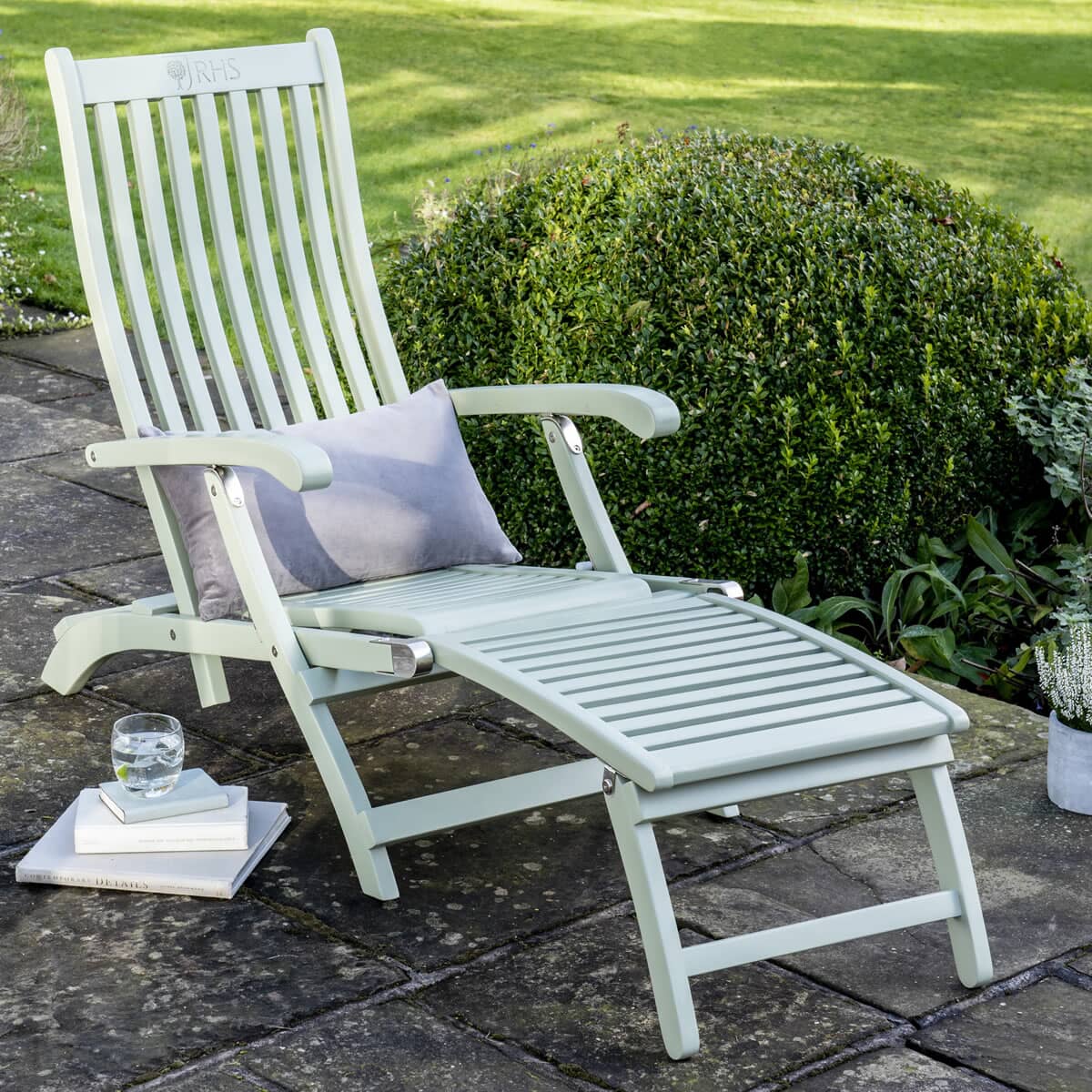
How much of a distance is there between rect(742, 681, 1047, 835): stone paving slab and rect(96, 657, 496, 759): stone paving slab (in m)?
0.76

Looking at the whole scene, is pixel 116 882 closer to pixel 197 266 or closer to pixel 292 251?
pixel 197 266

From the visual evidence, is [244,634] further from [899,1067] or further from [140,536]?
[140,536]

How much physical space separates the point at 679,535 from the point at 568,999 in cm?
162

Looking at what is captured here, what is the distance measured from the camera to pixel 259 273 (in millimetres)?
3740

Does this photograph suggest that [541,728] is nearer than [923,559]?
Yes

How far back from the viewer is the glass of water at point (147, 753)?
288cm

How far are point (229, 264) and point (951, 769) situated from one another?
1.83 meters

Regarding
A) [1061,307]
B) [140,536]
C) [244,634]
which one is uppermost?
[1061,307]

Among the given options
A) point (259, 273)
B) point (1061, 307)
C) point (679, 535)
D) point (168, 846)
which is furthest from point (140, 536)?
point (1061, 307)

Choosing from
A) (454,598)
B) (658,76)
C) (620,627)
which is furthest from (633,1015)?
(658,76)

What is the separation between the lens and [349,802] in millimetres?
2766

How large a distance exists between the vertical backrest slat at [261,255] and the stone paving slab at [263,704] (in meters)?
0.60

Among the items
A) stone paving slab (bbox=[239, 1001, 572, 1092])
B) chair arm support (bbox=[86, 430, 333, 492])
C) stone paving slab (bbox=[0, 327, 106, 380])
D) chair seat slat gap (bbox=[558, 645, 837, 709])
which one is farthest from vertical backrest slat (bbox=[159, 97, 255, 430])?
stone paving slab (bbox=[0, 327, 106, 380])

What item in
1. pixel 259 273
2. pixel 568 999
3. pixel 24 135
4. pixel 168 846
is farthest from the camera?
pixel 24 135
